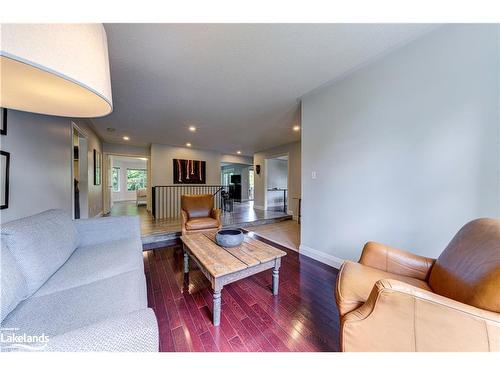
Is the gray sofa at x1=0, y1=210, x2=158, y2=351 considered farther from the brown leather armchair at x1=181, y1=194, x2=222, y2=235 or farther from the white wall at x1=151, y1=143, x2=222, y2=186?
the white wall at x1=151, y1=143, x2=222, y2=186

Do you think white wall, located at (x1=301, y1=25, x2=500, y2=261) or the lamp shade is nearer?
the lamp shade

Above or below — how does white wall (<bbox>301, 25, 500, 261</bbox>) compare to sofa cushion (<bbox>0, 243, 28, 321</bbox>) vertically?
above

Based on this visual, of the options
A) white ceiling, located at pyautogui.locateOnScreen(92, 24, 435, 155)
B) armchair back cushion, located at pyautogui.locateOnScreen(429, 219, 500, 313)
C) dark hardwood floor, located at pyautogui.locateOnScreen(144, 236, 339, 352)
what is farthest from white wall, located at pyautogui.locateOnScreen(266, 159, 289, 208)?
armchair back cushion, located at pyautogui.locateOnScreen(429, 219, 500, 313)

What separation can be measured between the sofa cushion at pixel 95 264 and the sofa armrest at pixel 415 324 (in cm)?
147

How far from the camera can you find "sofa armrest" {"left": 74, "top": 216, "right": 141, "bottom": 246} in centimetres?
170

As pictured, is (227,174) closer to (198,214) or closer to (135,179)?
(135,179)

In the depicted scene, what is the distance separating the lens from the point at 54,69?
616 mm

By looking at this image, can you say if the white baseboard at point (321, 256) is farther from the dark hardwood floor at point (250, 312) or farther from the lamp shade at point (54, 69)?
the lamp shade at point (54, 69)

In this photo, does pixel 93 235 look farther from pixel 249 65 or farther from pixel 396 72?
pixel 396 72

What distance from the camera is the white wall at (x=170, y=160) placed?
559 cm

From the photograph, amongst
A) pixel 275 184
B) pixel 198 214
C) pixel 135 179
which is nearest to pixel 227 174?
pixel 135 179

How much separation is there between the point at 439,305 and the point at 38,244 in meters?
2.19

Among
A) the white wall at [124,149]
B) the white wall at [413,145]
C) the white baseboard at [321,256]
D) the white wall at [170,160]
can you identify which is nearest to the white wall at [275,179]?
the white wall at [170,160]

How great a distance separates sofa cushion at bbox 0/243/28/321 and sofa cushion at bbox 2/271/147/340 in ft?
0.16
